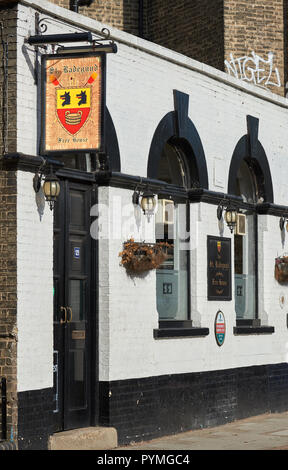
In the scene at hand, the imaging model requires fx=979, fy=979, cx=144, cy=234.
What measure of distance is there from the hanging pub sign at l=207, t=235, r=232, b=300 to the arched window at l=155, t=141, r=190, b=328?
40 centimetres

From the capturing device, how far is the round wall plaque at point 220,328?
1410 cm

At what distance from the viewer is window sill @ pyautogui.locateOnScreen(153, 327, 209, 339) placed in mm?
12617

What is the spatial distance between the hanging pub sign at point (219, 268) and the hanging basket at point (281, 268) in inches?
62.4

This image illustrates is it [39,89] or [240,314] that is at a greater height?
[39,89]

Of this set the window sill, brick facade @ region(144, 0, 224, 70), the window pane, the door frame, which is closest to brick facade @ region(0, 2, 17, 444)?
the door frame

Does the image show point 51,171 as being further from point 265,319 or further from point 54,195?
point 265,319

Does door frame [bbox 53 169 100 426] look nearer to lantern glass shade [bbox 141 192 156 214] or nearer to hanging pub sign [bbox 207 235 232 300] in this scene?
lantern glass shade [bbox 141 192 156 214]

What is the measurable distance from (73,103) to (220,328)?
16.1 ft

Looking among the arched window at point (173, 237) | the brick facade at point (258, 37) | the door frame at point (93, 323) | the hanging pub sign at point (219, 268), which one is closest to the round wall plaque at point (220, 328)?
the hanging pub sign at point (219, 268)

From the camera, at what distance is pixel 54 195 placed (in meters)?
10.6

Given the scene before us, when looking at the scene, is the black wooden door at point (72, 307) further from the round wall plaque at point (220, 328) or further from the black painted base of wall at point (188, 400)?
the round wall plaque at point (220, 328)

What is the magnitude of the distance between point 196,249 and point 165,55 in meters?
2.74

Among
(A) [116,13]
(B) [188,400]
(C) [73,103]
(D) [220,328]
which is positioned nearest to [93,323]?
(B) [188,400]
